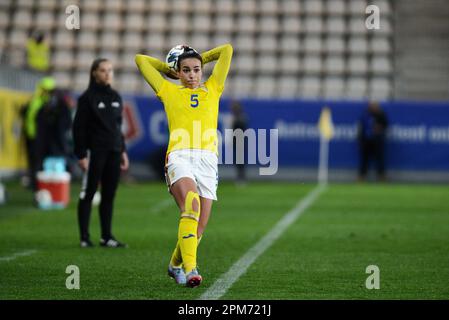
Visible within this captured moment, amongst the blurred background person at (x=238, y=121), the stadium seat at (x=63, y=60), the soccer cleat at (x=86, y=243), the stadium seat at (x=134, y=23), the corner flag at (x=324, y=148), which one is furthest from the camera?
the stadium seat at (x=134, y=23)

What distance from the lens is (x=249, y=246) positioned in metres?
11.7

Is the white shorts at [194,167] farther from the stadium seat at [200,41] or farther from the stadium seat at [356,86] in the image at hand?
the stadium seat at [200,41]

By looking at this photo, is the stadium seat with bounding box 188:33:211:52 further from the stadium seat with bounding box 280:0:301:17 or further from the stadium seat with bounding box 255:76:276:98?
the stadium seat with bounding box 280:0:301:17

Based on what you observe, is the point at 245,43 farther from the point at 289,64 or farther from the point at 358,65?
the point at 358,65

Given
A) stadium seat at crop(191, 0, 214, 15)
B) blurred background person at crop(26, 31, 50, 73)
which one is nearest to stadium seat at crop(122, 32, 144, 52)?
stadium seat at crop(191, 0, 214, 15)

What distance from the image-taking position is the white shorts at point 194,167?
8148 millimetres

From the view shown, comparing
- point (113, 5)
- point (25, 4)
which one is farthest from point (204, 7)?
point (25, 4)

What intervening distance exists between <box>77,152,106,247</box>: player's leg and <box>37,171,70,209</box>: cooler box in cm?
594

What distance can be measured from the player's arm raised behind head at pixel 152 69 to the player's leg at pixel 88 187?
2.84 m

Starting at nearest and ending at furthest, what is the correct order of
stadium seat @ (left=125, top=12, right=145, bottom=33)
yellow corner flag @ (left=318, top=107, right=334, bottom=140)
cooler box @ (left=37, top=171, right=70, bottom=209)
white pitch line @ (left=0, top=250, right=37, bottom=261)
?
white pitch line @ (left=0, top=250, right=37, bottom=261), cooler box @ (left=37, top=171, right=70, bottom=209), yellow corner flag @ (left=318, top=107, right=334, bottom=140), stadium seat @ (left=125, top=12, right=145, bottom=33)

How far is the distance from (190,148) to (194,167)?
5.7 inches

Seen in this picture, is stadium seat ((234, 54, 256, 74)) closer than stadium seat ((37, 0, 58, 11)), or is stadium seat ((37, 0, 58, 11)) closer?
stadium seat ((234, 54, 256, 74))

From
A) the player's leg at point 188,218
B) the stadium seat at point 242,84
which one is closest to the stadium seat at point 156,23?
the stadium seat at point 242,84

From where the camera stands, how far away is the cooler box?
17.5m
